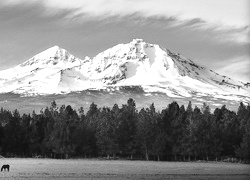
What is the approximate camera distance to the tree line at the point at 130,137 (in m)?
167

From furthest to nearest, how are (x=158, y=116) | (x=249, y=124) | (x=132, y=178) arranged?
(x=158, y=116) < (x=249, y=124) < (x=132, y=178)

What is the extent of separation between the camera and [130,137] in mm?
176125

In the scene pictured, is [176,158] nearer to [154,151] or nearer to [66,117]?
[154,151]

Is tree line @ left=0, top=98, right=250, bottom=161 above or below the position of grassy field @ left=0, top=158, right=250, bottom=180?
above

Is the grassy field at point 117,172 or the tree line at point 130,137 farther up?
the tree line at point 130,137

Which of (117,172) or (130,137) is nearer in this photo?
(117,172)

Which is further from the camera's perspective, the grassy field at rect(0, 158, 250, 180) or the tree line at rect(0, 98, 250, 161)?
the tree line at rect(0, 98, 250, 161)

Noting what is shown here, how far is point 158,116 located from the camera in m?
175

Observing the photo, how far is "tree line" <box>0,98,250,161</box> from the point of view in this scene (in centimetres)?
16712

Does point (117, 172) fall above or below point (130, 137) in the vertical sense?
below

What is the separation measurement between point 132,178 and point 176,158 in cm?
10478

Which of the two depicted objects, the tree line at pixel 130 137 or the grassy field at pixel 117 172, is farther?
the tree line at pixel 130 137

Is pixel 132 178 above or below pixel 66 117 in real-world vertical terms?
below

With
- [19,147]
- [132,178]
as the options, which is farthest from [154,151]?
[132,178]
